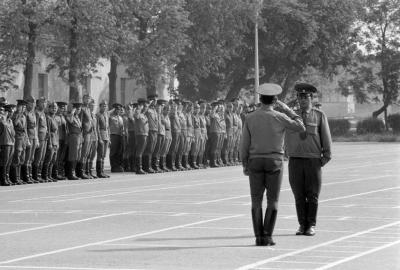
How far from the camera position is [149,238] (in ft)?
49.1

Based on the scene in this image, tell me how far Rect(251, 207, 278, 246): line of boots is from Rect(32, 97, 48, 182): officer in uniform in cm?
1491

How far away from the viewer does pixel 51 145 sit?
95.4ft

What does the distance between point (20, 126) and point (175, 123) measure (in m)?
8.13

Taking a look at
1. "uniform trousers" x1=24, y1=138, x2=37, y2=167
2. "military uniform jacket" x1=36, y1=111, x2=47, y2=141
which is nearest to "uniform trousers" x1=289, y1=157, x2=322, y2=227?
"uniform trousers" x1=24, y1=138, x2=37, y2=167

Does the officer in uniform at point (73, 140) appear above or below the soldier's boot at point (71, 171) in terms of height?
above

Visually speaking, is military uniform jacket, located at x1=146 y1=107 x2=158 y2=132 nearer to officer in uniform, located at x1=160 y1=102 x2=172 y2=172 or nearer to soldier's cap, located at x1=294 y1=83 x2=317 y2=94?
officer in uniform, located at x1=160 y1=102 x2=172 y2=172

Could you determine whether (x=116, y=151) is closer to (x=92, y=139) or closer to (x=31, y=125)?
(x=92, y=139)

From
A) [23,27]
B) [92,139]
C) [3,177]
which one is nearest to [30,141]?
[3,177]

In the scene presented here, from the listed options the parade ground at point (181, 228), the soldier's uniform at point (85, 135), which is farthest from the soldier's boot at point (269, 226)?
the soldier's uniform at point (85, 135)

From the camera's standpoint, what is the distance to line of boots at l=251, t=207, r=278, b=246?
46.2ft

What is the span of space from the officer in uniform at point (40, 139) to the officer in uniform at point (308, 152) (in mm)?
13626

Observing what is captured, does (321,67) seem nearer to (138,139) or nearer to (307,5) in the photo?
(307,5)

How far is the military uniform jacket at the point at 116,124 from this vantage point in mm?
33531

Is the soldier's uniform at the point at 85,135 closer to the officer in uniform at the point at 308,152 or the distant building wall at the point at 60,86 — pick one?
the officer in uniform at the point at 308,152
